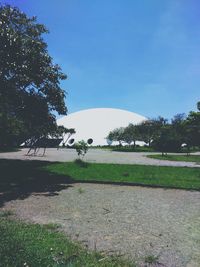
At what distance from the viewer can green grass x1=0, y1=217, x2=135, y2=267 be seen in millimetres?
4602

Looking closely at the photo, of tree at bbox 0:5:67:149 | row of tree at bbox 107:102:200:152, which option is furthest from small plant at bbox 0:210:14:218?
row of tree at bbox 107:102:200:152

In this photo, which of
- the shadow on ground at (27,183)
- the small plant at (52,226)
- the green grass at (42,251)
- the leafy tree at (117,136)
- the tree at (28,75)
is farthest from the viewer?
the leafy tree at (117,136)

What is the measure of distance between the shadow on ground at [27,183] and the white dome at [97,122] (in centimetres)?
6816

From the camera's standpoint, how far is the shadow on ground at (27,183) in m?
11.3

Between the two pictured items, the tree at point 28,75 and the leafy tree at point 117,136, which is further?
the leafy tree at point 117,136

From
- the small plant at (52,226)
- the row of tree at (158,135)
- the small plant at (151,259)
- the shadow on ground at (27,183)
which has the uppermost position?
the row of tree at (158,135)

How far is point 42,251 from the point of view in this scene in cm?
518

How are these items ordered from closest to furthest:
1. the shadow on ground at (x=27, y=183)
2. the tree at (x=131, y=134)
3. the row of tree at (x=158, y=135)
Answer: the shadow on ground at (x=27, y=183) → the row of tree at (x=158, y=135) → the tree at (x=131, y=134)

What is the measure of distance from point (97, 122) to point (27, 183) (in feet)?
280

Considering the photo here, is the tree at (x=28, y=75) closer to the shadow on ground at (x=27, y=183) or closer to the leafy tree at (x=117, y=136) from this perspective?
the shadow on ground at (x=27, y=183)

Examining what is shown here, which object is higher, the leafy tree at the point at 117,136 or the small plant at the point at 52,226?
the leafy tree at the point at 117,136

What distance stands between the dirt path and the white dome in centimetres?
7367

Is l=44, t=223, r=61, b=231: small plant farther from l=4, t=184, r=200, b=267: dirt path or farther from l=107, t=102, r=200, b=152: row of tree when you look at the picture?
l=107, t=102, r=200, b=152: row of tree

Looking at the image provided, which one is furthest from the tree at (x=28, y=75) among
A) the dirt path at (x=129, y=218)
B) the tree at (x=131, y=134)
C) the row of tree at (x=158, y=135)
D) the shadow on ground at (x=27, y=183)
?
the tree at (x=131, y=134)
